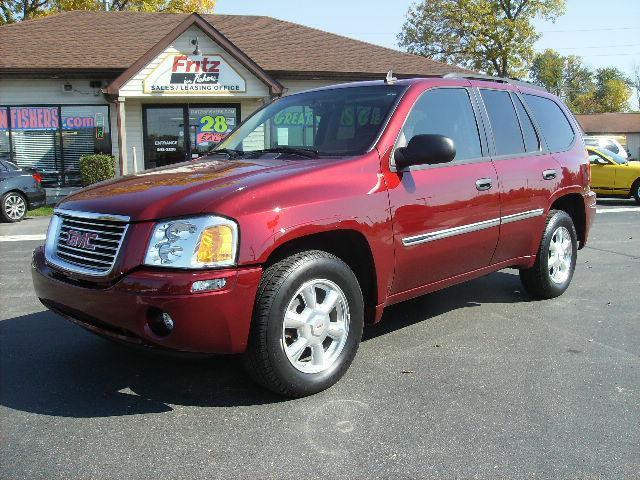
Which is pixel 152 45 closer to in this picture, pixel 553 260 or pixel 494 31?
pixel 553 260

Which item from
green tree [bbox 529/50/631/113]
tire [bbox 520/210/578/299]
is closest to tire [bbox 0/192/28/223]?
tire [bbox 520/210/578/299]

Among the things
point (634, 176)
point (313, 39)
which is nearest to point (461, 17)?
point (313, 39)

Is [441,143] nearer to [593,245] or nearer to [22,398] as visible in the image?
[22,398]

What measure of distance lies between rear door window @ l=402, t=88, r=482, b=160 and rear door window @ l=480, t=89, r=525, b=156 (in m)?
0.24

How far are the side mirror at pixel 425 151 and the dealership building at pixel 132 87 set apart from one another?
14.3 meters

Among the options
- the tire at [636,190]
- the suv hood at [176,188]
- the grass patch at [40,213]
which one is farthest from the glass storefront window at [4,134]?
the tire at [636,190]

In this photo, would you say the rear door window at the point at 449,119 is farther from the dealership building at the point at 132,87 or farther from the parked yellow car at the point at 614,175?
the dealership building at the point at 132,87

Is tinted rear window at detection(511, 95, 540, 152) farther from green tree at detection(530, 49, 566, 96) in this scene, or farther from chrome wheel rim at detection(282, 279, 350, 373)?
green tree at detection(530, 49, 566, 96)

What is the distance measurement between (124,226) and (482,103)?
9.55 ft

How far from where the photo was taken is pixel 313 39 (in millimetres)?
21594

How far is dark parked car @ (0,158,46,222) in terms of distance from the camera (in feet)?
41.6

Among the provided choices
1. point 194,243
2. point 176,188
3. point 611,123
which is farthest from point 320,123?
point 611,123

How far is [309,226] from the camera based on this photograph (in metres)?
3.32

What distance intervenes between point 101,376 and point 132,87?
14653 mm
